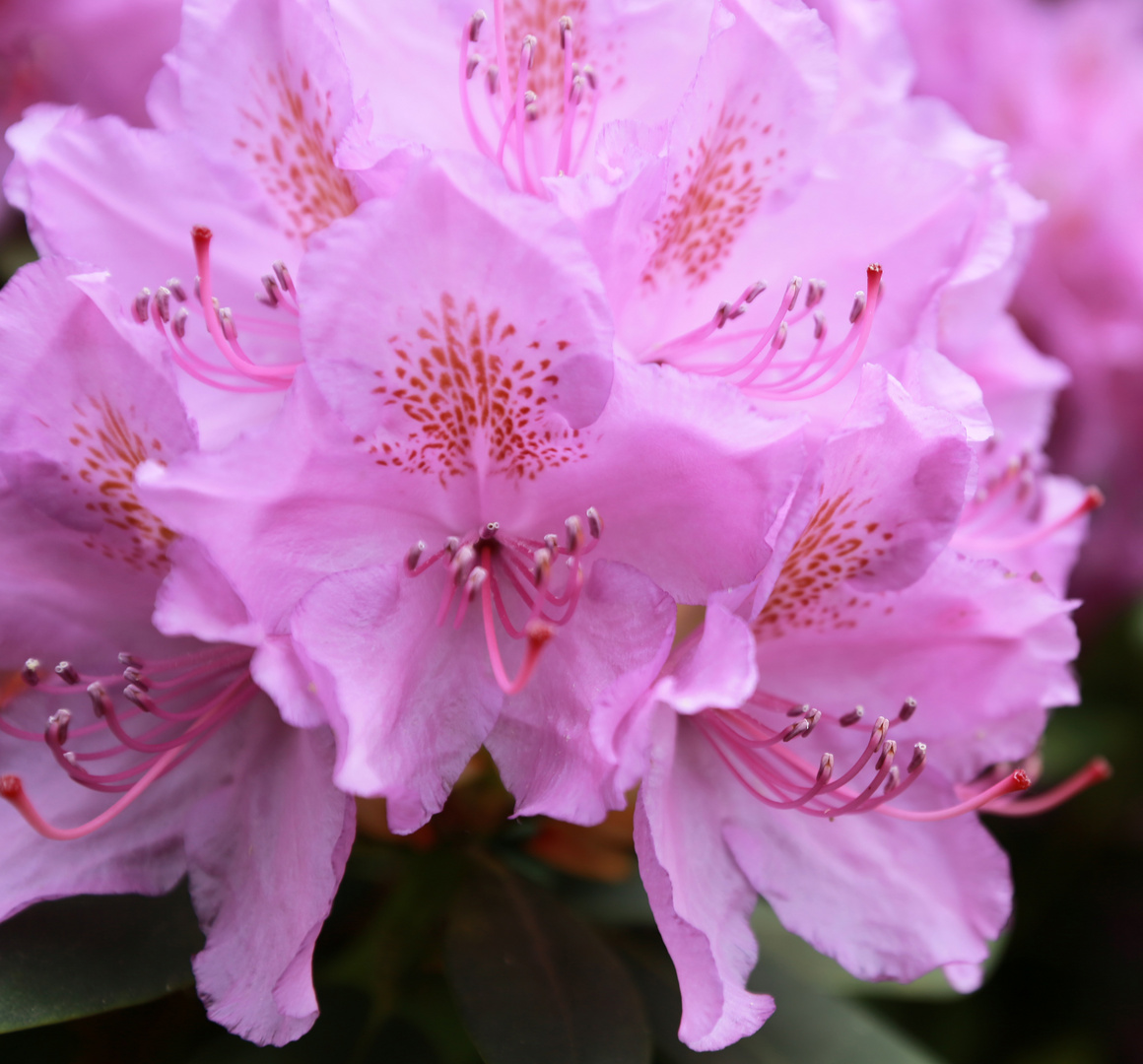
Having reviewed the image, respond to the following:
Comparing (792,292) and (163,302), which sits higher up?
(792,292)

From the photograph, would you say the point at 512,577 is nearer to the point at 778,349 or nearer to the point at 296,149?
the point at 778,349

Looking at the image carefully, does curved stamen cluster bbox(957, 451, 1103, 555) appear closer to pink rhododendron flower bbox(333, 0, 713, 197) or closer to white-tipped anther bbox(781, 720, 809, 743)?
white-tipped anther bbox(781, 720, 809, 743)

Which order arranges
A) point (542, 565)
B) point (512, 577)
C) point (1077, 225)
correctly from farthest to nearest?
point (1077, 225), point (512, 577), point (542, 565)

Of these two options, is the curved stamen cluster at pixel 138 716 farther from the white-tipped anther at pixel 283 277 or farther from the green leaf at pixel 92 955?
the white-tipped anther at pixel 283 277

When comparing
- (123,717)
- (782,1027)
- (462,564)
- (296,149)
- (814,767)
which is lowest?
(782,1027)

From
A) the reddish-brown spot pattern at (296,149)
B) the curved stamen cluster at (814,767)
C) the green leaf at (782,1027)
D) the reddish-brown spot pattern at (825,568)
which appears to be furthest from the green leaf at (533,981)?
the reddish-brown spot pattern at (296,149)

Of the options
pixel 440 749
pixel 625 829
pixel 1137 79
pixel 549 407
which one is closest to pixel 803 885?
pixel 625 829

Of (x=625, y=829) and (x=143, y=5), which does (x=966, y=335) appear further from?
(x=143, y=5)

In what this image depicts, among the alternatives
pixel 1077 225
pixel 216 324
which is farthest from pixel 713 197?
pixel 1077 225
